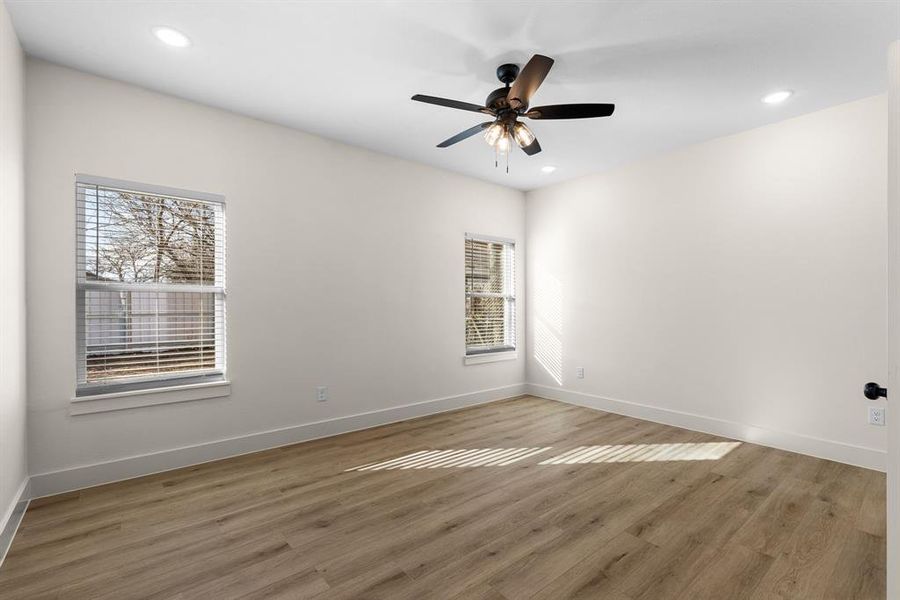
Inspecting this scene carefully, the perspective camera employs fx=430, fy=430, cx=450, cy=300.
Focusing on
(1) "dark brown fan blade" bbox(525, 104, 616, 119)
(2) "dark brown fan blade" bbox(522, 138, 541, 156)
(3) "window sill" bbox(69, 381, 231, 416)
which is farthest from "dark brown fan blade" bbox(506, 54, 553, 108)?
(3) "window sill" bbox(69, 381, 231, 416)

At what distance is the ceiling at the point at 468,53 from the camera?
A: 7.49 feet

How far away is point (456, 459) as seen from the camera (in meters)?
3.36

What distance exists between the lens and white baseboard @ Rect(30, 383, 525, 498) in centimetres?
277

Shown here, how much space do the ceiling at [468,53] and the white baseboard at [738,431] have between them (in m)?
2.62

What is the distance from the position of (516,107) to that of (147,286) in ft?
9.30

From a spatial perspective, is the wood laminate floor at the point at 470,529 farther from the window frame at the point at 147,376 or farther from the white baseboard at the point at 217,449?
the window frame at the point at 147,376

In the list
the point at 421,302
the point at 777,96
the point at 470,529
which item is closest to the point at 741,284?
the point at 777,96

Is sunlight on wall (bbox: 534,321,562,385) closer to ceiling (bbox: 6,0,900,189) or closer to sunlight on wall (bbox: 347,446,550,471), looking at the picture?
sunlight on wall (bbox: 347,446,550,471)

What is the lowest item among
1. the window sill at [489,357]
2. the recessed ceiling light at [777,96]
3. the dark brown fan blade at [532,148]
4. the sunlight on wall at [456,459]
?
the sunlight on wall at [456,459]

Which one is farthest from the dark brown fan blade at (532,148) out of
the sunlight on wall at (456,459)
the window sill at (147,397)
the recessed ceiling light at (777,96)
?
the window sill at (147,397)

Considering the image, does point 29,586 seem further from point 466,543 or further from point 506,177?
point 506,177

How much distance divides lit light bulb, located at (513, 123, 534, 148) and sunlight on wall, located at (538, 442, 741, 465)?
2.38 metres

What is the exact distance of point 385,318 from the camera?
4.38 m

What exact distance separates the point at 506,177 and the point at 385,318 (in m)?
2.27
